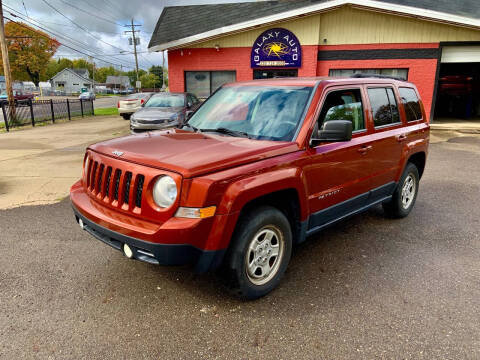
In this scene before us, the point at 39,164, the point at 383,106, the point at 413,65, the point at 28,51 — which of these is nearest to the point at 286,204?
the point at 383,106

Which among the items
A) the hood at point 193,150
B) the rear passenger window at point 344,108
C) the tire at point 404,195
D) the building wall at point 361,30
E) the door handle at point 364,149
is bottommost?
the tire at point 404,195

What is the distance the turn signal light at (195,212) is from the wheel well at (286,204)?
0.39 metres

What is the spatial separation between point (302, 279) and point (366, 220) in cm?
209

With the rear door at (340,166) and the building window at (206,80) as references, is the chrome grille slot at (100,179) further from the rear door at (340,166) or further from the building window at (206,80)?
the building window at (206,80)

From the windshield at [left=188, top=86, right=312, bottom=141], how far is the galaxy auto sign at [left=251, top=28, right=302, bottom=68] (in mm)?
13422

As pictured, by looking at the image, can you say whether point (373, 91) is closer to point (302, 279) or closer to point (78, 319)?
point (302, 279)

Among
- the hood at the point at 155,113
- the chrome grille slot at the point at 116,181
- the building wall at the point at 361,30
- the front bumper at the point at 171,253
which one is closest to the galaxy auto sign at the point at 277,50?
the building wall at the point at 361,30

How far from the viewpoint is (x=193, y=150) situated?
9.73 feet

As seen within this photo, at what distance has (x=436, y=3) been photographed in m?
16.5

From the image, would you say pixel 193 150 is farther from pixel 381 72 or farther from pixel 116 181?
pixel 381 72

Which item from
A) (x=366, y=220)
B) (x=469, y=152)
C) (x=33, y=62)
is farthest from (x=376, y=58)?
(x=33, y=62)

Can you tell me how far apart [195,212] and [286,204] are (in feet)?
3.38

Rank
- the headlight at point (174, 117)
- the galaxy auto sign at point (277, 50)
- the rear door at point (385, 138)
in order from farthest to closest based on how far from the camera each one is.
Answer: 1. the galaxy auto sign at point (277, 50)
2. the headlight at point (174, 117)
3. the rear door at point (385, 138)

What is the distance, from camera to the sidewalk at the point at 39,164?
20.6ft
